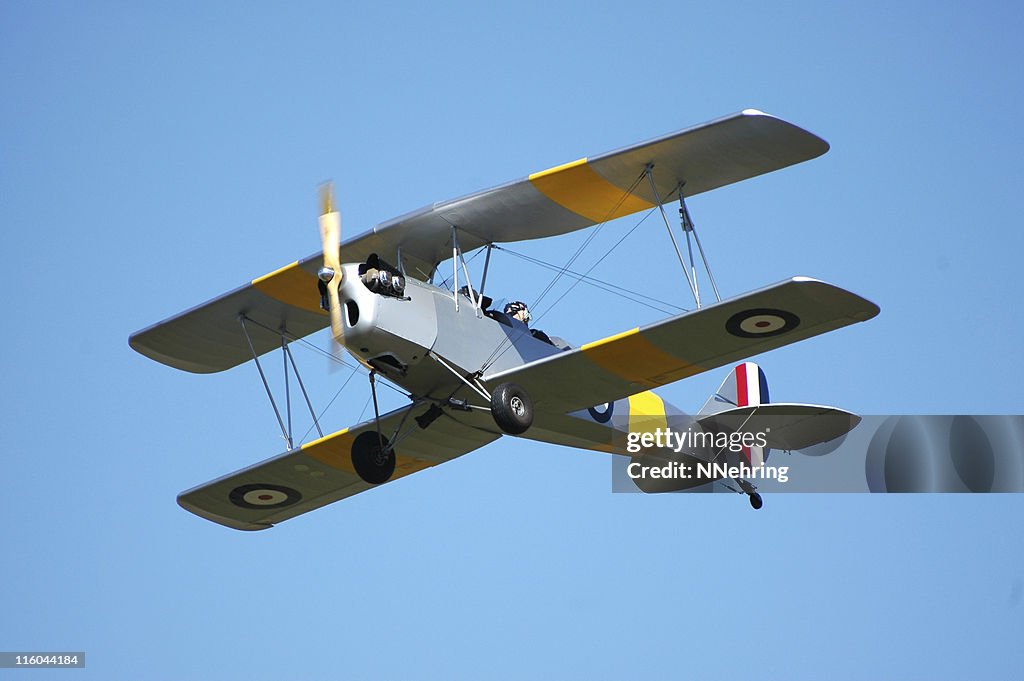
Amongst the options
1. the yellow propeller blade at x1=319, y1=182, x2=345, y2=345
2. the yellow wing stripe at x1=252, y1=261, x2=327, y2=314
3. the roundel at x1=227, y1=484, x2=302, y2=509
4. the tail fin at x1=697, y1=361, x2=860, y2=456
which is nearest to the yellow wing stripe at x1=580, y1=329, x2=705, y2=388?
the tail fin at x1=697, y1=361, x2=860, y2=456

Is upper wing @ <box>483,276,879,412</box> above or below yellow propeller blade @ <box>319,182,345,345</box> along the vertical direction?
below

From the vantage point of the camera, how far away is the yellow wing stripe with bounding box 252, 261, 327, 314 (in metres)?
16.1

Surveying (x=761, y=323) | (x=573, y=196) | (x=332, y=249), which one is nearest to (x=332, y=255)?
(x=332, y=249)

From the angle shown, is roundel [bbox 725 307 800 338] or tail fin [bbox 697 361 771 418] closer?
roundel [bbox 725 307 800 338]

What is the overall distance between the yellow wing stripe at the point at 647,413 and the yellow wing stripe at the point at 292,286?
133 inches

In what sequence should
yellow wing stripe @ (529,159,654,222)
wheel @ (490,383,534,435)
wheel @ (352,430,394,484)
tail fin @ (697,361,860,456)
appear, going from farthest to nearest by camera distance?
tail fin @ (697,361,860,456), wheel @ (352,430,394,484), yellow wing stripe @ (529,159,654,222), wheel @ (490,383,534,435)

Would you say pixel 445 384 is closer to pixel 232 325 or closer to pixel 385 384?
pixel 385 384

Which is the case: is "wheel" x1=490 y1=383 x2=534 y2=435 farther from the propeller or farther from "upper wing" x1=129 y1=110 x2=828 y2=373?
"upper wing" x1=129 y1=110 x2=828 y2=373

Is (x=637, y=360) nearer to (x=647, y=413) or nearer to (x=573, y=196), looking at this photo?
(x=573, y=196)

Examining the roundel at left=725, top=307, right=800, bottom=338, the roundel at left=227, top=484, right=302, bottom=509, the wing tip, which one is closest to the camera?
the roundel at left=725, top=307, right=800, bottom=338

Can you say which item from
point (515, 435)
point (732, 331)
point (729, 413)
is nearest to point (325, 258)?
point (515, 435)

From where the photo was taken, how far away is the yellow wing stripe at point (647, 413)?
16.6 metres

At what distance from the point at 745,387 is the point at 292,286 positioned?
576 centimetres

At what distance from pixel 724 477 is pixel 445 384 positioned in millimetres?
4444
